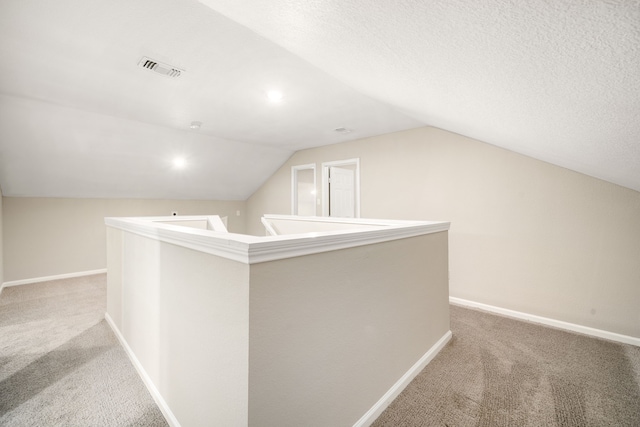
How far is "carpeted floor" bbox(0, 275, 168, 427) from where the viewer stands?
1659 millimetres

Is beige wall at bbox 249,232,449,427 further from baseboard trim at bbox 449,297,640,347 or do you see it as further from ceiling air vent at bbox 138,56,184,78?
ceiling air vent at bbox 138,56,184,78

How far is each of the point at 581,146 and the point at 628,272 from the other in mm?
1919

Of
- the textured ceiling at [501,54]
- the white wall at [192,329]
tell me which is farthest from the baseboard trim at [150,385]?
the textured ceiling at [501,54]

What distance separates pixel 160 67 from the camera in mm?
2271

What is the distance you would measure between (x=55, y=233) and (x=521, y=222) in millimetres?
6747

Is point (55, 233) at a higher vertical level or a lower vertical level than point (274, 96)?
lower

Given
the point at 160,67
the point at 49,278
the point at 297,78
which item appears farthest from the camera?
the point at 49,278

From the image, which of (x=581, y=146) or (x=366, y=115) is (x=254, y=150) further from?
(x=581, y=146)

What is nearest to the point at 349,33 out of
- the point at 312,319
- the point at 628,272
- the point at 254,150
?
the point at 312,319

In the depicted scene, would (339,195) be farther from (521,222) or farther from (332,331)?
(332,331)

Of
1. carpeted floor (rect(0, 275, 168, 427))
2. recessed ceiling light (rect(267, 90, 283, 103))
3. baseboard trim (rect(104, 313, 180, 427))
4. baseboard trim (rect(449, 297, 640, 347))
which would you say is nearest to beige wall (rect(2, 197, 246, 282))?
carpeted floor (rect(0, 275, 168, 427))

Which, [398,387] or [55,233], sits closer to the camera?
[398,387]

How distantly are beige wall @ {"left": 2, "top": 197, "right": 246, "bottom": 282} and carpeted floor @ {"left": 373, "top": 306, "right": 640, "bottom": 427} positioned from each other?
17.9 ft

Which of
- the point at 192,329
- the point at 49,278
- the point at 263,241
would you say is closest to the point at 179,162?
the point at 49,278
